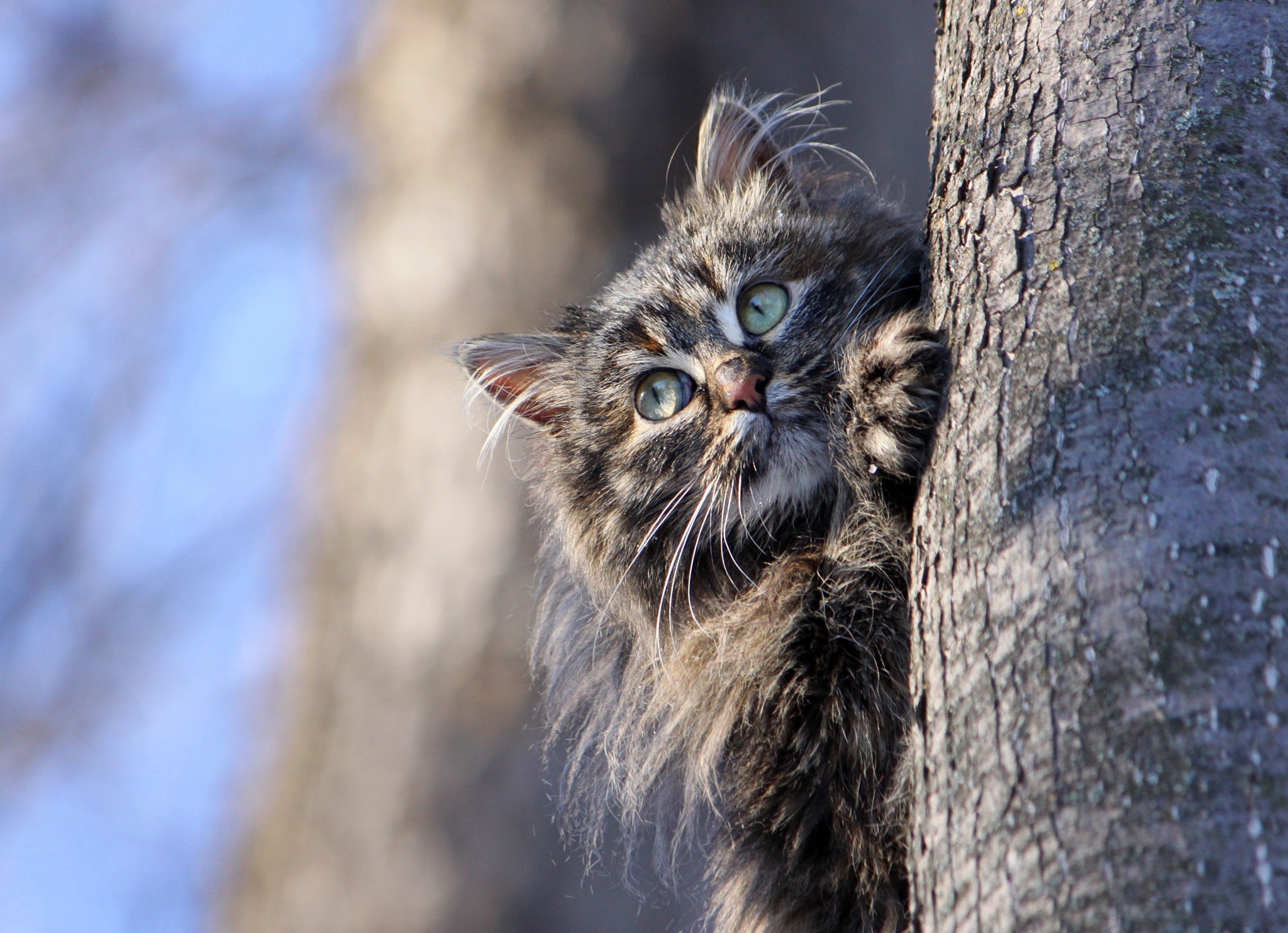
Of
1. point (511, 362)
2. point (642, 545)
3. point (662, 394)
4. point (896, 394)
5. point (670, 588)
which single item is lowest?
point (670, 588)

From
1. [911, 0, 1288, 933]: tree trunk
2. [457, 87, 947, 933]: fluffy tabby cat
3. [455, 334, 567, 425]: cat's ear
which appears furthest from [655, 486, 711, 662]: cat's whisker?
[911, 0, 1288, 933]: tree trunk

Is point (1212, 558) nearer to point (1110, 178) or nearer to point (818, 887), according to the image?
point (1110, 178)

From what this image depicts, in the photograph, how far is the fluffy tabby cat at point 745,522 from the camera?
184 centimetres

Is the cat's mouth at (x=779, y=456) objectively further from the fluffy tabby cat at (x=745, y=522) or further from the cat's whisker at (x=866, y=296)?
the cat's whisker at (x=866, y=296)

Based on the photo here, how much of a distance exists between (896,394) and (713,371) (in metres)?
0.68

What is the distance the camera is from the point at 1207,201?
1264mm

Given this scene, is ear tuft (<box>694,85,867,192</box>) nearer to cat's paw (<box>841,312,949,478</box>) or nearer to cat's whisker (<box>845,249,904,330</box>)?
cat's whisker (<box>845,249,904,330</box>)

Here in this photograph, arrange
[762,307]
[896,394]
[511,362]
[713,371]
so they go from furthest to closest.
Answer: [511,362] → [762,307] → [713,371] → [896,394]

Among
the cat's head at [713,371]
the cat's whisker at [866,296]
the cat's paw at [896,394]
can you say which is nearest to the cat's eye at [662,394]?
the cat's head at [713,371]

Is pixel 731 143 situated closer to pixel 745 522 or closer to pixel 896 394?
pixel 745 522

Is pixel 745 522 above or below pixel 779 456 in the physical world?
below

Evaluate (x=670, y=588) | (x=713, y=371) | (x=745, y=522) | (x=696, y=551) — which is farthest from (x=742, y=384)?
(x=670, y=588)

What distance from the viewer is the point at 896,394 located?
164 centimetres

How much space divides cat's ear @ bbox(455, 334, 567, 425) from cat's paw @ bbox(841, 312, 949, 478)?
47.4 inches
